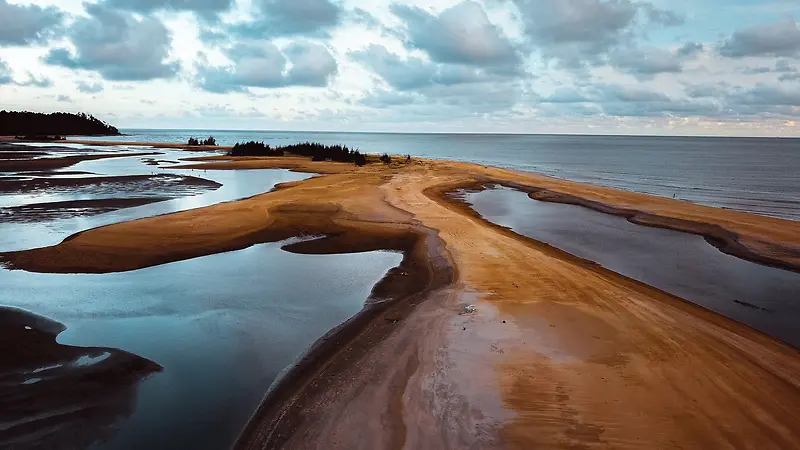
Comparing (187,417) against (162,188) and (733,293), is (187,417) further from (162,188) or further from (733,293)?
(162,188)

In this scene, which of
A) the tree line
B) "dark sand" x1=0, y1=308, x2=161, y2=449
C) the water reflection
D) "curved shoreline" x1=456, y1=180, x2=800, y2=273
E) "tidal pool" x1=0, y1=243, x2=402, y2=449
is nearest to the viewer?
"dark sand" x1=0, y1=308, x2=161, y2=449

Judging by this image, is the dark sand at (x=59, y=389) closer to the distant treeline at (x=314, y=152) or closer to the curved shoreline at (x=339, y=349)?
the curved shoreline at (x=339, y=349)

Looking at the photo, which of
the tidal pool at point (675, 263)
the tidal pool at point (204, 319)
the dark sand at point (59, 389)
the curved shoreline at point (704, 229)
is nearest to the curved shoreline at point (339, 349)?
the tidal pool at point (204, 319)

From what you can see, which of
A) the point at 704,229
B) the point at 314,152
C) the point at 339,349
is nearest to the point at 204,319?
the point at 339,349

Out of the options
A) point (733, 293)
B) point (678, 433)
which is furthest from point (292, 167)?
point (678, 433)

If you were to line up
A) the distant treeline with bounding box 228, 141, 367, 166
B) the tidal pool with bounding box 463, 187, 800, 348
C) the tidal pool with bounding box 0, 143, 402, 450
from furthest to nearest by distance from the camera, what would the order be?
the distant treeline with bounding box 228, 141, 367, 166 → the tidal pool with bounding box 463, 187, 800, 348 → the tidal pool with bounding box 0, 143, 402, 450

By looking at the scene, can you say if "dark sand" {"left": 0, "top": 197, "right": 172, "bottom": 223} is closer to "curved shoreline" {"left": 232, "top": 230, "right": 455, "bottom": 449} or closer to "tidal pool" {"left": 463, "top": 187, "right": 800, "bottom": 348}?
"curved shoreline" {"left": 232, "top": 230, "right": 455, "bottom": 449}

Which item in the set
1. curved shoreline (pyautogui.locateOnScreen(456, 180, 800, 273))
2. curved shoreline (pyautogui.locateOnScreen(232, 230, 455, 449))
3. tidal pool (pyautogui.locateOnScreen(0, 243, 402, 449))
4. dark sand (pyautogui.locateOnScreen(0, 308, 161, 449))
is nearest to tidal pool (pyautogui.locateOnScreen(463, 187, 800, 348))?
curved shoreline (pyautogui.locateOnScreen(456, 180, 800, 273))

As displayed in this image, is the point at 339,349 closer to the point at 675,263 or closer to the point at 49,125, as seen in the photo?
the point at 675,263
